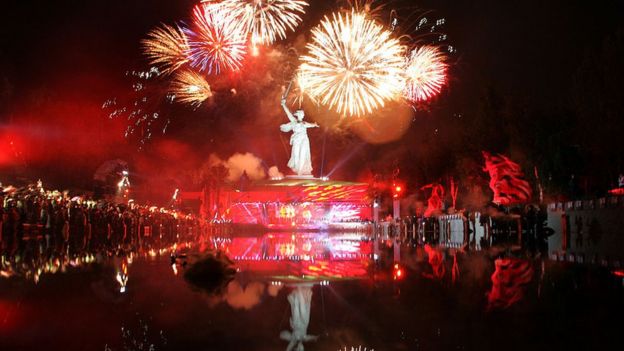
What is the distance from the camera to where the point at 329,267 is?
32.0ft

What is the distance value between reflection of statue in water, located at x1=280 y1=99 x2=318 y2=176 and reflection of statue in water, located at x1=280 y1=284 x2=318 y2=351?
59677mm

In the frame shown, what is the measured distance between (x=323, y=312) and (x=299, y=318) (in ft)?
1.15

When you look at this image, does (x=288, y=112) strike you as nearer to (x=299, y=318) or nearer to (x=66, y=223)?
(x=66, y=223)

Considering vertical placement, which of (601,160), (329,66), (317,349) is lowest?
(317,349)

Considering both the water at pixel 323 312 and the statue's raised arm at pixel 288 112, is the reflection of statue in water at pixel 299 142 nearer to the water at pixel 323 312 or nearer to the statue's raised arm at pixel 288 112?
the statue's raised arm at pixel 288 112

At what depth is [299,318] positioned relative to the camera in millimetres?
4379

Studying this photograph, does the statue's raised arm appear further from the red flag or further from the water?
the water

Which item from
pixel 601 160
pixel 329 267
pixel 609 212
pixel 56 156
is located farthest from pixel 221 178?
pixel 329 267

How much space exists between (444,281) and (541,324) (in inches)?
127

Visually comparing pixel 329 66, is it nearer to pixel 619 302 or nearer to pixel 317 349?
pixel 619 302

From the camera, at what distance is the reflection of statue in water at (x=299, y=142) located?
6681cm

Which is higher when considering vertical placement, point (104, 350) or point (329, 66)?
point (329, 66)

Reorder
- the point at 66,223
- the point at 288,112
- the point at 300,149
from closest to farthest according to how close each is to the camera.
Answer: the point at 66,223 → the point at 288,112 → the point at 300,149

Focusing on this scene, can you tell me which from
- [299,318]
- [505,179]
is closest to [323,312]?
[299,318]
